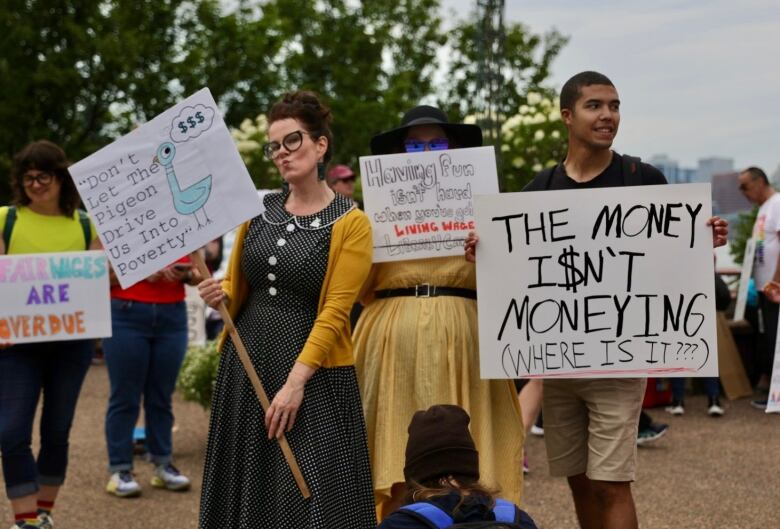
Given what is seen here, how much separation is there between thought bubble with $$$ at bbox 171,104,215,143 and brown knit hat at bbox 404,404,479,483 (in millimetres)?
1747

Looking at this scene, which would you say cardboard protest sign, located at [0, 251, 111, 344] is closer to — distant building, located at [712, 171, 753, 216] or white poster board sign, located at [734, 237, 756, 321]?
white poster board sign, located at [734, 237, 756, 321]

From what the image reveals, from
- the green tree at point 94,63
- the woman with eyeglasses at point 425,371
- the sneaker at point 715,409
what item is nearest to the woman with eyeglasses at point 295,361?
the woman with eyeglasses at point 425,371

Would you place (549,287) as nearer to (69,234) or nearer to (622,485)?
(622,485)

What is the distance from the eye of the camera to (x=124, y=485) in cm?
755

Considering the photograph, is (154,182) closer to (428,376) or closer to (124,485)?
(428,376)

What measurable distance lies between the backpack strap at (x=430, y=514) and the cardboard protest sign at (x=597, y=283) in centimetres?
167

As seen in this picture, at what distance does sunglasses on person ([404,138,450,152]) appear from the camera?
5355 mm

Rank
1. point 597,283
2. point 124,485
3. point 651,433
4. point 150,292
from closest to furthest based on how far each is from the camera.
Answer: point 597,283 → point 150,292 → point 124,485 → point 651,433

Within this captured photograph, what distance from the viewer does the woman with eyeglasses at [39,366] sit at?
20.1ft

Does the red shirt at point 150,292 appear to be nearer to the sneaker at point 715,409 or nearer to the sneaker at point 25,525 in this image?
the sneaker at point 25,525

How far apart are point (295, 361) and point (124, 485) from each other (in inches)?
134

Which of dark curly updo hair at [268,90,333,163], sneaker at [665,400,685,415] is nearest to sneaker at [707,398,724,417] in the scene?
sneaker at [665,400,685,415]

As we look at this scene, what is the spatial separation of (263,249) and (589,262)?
4.20 feet

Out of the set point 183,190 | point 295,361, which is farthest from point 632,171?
point 183,190
